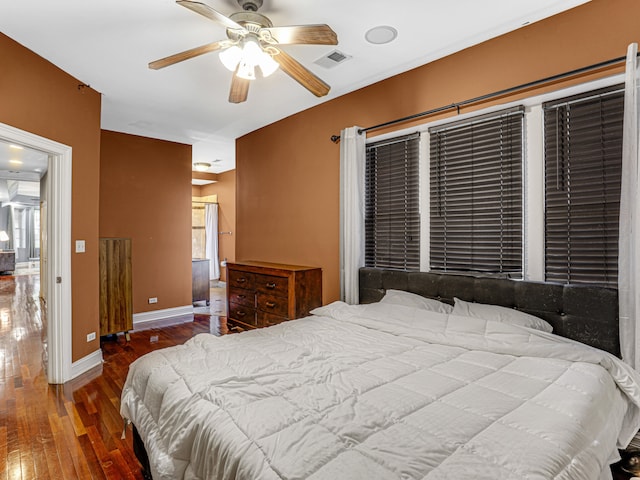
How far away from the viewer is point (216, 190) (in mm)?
9391

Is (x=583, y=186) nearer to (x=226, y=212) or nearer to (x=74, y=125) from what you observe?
(x=74, y=125)

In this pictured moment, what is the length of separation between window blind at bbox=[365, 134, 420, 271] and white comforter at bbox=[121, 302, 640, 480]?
1.03m

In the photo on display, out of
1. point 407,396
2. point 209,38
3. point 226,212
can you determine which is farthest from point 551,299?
point 226,212

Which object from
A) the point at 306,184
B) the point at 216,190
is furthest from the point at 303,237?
the point at 216,190

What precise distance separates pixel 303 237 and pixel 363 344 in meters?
2.31

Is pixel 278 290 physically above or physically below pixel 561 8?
below

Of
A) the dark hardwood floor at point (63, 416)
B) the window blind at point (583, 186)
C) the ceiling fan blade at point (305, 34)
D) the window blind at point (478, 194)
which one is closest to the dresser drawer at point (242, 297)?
the dark hardwood floor at point (63, 416)

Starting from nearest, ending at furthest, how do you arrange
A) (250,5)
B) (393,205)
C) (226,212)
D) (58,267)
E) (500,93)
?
(250,5)
(500,93)
(58,267)
(393,205)
(226,212)

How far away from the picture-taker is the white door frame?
3225 mm

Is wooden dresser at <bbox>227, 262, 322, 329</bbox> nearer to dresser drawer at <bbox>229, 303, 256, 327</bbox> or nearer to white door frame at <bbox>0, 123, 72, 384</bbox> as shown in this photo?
dresser drawer at <bbox>229, 303, 256, 327</bbox>

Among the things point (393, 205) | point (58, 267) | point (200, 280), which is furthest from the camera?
point (200, 280)

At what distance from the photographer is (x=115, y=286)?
14.4ft

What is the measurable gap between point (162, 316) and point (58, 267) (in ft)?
8.03

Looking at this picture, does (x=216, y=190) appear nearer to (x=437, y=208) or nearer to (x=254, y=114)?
(x=254, y=114)
